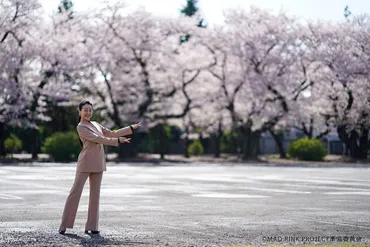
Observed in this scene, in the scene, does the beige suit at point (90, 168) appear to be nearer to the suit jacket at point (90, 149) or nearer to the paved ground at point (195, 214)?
the suit jacket at point (90, 149)

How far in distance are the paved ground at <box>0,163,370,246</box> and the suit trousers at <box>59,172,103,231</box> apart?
8.6 inches

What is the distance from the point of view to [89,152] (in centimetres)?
1165

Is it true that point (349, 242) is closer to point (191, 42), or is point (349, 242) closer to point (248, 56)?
point (248, 56)

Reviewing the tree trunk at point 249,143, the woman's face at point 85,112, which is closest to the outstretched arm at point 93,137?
the woman's face at point 85,112

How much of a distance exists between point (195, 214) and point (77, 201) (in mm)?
3523

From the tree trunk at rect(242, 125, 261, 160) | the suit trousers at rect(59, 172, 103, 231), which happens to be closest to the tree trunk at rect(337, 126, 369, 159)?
the tree trunk at rect(242, 125, 261, 160)

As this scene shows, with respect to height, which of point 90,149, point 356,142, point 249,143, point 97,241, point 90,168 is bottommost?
point 97,241

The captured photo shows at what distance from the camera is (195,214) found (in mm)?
14789

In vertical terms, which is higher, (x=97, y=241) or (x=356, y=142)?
(x=356, y=142)

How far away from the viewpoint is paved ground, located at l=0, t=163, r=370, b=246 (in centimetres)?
1102

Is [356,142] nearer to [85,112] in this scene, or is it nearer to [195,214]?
[195,214]

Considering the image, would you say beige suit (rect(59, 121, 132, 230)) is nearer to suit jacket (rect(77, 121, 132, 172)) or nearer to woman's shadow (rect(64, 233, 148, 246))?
suit jacket (rect(77, 121, 132, 172))

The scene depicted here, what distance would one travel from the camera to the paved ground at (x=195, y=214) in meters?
11.0

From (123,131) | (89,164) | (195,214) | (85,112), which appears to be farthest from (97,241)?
(195,214)
